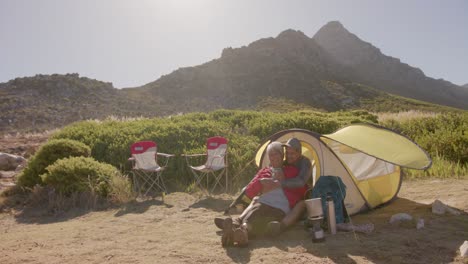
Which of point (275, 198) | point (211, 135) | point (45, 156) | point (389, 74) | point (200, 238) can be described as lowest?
point (200, 238)

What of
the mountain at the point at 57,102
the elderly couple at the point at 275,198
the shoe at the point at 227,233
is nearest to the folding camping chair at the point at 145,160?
the elderly couple at the point at 275,198

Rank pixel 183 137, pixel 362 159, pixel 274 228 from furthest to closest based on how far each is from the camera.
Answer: pixel 183 137 < pixel 362 159 < pixel 274 228

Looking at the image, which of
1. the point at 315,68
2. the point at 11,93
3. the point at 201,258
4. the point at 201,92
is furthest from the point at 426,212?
the point at 315,68

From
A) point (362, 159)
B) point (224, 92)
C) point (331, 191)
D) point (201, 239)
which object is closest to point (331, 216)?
point (331, 191)

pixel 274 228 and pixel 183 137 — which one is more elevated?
pixel 183 137

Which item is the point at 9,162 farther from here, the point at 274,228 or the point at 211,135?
the point at 274,228

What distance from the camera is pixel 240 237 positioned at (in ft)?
13.3

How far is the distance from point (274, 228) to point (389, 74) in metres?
88.2

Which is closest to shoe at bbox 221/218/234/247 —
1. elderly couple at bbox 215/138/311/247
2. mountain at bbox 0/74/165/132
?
elderly couple at bbox 215/138/311/247

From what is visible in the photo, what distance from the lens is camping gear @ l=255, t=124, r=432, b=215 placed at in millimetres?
4836

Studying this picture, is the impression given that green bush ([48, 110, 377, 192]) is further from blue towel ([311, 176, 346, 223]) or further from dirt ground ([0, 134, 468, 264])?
blue towel ([311, 176, 346, 223])

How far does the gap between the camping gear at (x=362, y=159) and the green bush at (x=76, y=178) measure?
2.91 meters

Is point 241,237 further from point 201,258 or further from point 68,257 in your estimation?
point 68,257

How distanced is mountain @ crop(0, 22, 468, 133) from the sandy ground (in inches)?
854
